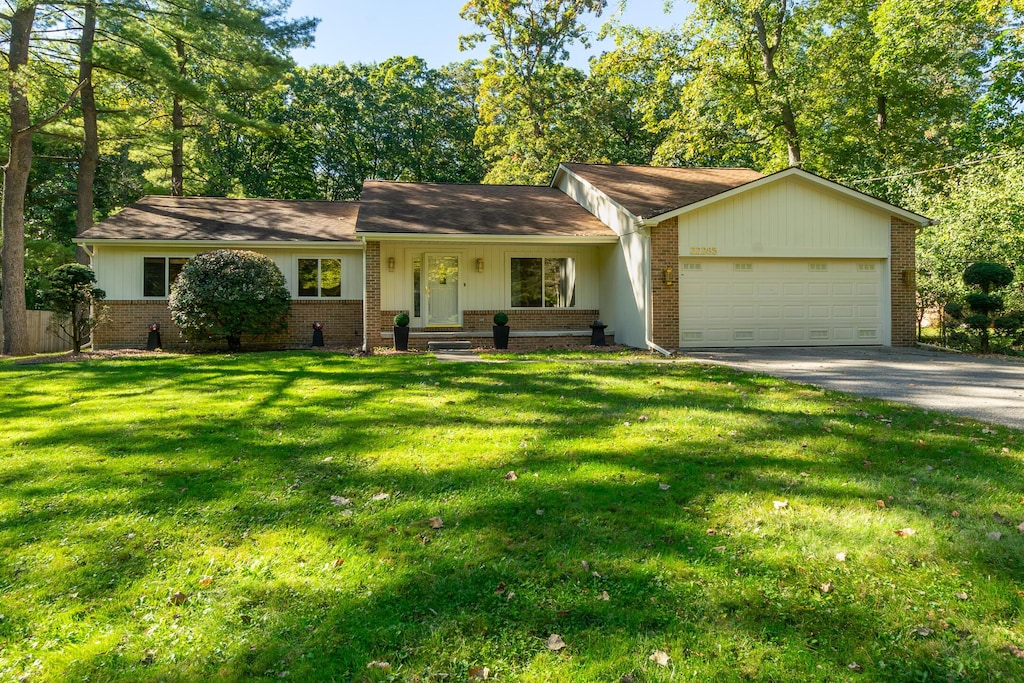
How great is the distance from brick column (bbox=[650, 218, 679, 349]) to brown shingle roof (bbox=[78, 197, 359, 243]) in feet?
22.8

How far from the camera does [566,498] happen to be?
13.6ft

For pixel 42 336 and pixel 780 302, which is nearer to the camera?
pixel 780 302

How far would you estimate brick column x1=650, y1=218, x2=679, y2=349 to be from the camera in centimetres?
1280

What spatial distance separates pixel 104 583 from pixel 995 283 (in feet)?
51.5

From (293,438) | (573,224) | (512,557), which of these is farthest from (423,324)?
(512,557)

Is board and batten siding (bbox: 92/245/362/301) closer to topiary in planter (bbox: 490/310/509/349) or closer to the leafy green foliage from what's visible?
the leafy green foliage

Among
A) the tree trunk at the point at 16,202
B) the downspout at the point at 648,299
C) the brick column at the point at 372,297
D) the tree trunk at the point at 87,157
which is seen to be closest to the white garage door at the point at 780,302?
the downspout at the point at 648,299

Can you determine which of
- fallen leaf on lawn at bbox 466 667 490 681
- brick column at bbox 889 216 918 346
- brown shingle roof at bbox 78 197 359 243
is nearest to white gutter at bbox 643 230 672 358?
brick column at bbox 889 216 918 346

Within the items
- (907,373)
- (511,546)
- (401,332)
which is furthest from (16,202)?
(907,373)

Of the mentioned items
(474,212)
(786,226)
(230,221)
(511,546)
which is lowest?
(511,546)

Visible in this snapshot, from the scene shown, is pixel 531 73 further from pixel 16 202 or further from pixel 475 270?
pixel 16 202

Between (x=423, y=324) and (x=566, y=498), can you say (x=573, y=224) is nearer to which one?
(x=423, y=324)

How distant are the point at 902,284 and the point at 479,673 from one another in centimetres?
1454

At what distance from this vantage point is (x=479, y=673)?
7.97 feet
